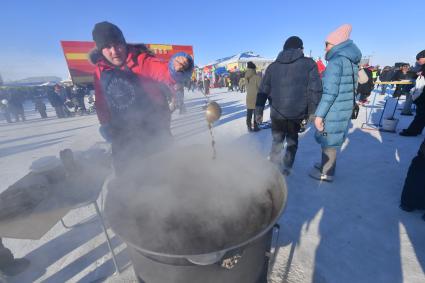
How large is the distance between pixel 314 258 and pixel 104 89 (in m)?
2.67

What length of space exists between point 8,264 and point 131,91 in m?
2.15

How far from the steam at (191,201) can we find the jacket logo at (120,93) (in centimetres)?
67

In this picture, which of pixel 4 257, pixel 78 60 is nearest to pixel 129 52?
pixel 4 257

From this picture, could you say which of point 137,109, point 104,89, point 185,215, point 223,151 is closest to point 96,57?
point 104,89

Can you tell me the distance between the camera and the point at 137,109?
2131mm

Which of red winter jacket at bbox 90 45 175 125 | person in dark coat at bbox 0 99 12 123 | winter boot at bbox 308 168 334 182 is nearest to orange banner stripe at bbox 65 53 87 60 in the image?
person in dark coat at bbox 0 99 12 123

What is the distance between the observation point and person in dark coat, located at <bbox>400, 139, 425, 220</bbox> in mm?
2316

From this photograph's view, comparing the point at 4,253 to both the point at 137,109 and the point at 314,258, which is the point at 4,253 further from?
the point at 314,258

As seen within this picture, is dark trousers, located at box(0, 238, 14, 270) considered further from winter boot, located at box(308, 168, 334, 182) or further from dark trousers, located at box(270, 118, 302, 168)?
winter boot, located at box(308, 168, 334, 182)

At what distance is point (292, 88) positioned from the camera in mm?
2867

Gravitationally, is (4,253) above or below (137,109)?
below

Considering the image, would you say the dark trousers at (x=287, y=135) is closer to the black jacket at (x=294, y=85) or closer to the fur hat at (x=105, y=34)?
the black jacket at (x=294, y=85)

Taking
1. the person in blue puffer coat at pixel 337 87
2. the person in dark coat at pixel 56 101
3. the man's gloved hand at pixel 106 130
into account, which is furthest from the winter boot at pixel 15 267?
the person in dark coat at pixel 56 101

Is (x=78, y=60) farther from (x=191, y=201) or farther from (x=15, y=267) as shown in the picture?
(x=191, y=201)
